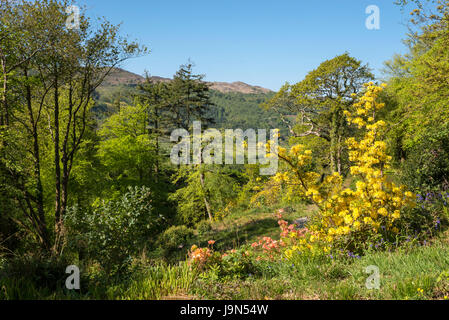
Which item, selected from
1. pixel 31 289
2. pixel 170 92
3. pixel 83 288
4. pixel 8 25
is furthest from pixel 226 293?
pixel 170 92

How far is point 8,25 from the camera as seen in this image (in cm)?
821

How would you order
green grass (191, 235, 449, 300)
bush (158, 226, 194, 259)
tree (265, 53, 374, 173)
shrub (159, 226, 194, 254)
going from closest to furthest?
green grass (191, 235, 449, 300)
bush (158, 226, 194, 259)
shrub (159, 226, 194, 254)
tree (265, 53, 374, 173)

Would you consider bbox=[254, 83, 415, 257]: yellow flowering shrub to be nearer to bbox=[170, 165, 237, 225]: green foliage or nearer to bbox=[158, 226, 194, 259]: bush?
bbox=[158, 226, 194, 259]: bush

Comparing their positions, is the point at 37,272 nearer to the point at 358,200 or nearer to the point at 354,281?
the point at 354,281

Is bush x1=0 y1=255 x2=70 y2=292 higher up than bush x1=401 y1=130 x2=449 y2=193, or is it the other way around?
bush x1=401 y1=130 x2=449 y2=193

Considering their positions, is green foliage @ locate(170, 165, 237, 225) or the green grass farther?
green foliage @ locate(170, 165, 237, 225)

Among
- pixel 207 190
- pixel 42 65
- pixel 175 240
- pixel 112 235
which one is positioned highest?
pixel 42 65

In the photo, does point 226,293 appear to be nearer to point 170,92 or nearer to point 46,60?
point 46,60

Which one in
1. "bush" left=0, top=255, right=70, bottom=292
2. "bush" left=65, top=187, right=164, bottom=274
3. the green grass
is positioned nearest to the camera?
the green grass

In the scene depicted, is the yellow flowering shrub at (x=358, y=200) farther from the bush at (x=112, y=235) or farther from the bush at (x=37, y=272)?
the bush at (x=37, y=272)

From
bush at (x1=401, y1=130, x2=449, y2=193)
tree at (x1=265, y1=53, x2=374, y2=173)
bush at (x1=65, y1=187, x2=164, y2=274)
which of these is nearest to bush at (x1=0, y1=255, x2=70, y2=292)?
bush at (x1=65, y1=187, x2=164, y2=274)

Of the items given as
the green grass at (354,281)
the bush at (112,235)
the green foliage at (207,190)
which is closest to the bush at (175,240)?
the green foliage at (207,190)

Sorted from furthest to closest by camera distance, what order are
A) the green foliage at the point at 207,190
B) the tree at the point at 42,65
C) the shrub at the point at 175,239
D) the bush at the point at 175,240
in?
the green foliage at the point at 207,190
the shrub at the point at 175,239
the bush at the point at 175,240
the tree at the point at 42,65

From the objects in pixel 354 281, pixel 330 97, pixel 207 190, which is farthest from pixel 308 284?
pixel 207 190
